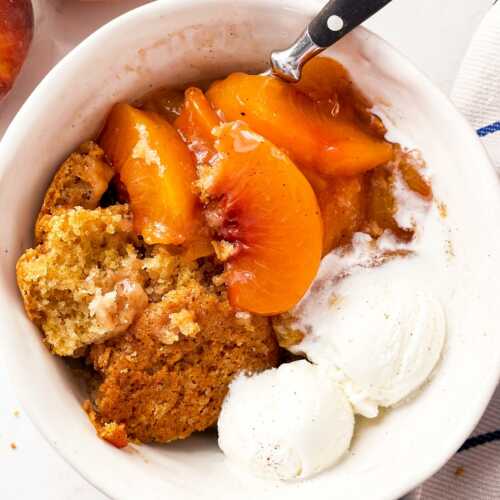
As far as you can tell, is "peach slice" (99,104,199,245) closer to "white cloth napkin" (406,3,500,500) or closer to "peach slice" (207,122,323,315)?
"peach slice" (207,122,323,315)

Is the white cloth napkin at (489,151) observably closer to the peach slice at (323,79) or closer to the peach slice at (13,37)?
the peach slice at (323,79)

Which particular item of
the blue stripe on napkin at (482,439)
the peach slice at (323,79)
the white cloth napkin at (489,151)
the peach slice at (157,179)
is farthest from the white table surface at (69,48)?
the blue stripe on napkin at (482,439)

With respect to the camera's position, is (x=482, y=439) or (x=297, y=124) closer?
(x=297, y=124)

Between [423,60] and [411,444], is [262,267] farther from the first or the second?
[423,60]

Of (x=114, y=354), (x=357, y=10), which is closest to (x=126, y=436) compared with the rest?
(x=114, y=354)

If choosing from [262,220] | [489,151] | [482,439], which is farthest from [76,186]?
[482,439]

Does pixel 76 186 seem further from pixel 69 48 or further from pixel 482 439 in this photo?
pixel 482 439
